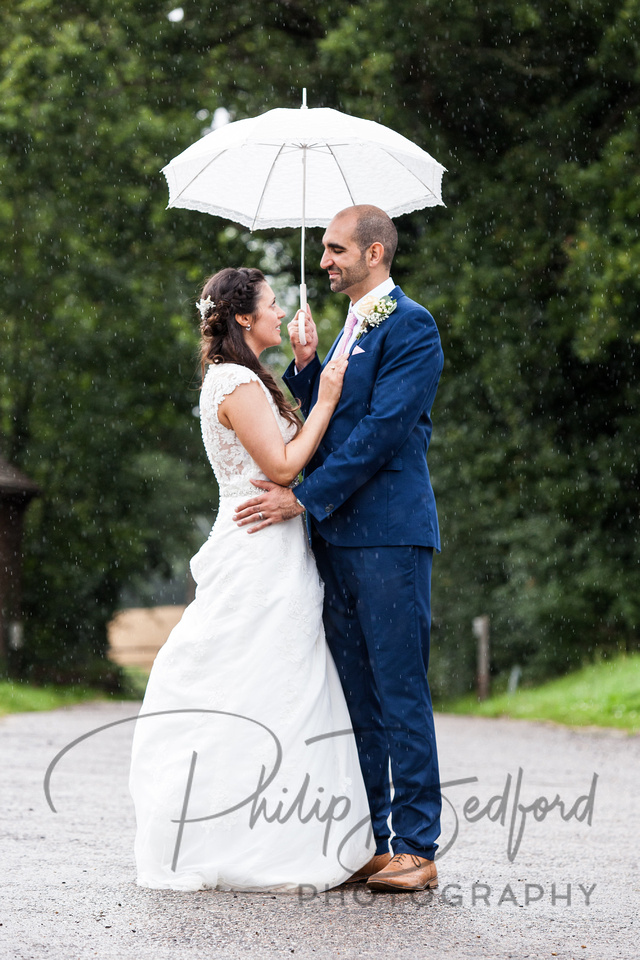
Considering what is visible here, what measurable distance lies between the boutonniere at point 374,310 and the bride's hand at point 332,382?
0.60 ft

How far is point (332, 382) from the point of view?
4730mm

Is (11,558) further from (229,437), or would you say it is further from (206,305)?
(229,437)

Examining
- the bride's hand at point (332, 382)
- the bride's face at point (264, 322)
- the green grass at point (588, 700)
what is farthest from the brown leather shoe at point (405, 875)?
the green grass at point (588, 700)

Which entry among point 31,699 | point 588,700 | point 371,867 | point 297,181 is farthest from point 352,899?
point 31,699

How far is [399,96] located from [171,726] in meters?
12.8

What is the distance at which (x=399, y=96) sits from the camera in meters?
15.8

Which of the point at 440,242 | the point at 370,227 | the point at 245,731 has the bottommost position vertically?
the point at 245,731

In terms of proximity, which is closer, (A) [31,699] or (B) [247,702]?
(B) [247,702]

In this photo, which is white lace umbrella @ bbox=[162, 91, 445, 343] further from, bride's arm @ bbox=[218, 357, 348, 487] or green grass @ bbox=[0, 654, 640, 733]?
green grass @ bbox=[0, 654, 640, 733]

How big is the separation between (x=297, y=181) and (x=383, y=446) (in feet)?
5.70

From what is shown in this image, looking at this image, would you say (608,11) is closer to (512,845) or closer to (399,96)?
(399,96)

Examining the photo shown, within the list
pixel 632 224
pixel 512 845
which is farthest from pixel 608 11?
pixel 512 845

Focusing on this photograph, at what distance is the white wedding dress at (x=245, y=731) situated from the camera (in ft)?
14.4

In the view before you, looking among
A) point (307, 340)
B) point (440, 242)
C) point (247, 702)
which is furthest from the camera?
point (440, 242)
